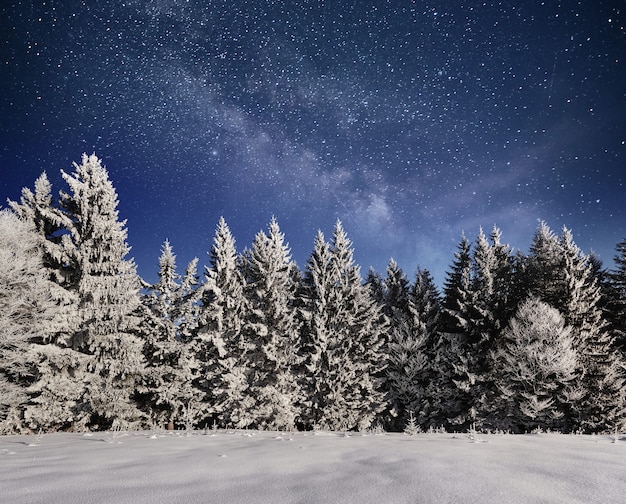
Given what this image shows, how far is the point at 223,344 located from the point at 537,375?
21442mm

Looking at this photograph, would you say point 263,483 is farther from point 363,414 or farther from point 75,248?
point 363,414

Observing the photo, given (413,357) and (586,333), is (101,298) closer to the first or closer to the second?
(413,357)

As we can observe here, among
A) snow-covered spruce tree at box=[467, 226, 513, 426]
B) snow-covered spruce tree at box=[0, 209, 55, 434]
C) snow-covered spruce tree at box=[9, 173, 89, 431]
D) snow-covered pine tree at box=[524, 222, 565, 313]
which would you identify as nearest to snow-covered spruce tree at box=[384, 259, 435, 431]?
snow-covered spruce tree at box=[467, 226, 513, 426]

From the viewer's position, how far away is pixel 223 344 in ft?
75.1

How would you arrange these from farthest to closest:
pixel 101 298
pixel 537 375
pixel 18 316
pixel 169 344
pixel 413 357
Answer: pixel 413 357, pixel 537 375, pixel 169 344, pixel 101 298, pixel 18 316

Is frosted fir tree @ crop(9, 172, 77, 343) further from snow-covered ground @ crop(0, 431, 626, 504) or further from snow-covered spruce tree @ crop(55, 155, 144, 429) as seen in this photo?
snow-covered ground @ crop(0, 431, 626, 504)

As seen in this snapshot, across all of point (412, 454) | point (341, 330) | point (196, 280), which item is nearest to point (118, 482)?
point (412, 454)

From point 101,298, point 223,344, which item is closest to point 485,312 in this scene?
point 223,344

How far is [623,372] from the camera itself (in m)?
24.0

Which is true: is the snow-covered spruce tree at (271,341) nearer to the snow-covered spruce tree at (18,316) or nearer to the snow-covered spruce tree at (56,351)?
the snow-covered spruce tree at (56,351)

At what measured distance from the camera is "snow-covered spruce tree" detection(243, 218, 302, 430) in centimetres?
2236

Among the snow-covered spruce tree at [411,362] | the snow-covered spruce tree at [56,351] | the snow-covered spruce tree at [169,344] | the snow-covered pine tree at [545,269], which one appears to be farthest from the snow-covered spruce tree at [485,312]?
the snow-covered spruce tree at [56,351]

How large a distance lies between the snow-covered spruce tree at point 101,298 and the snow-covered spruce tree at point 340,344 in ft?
39.6

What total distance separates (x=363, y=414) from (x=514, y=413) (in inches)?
409
